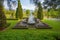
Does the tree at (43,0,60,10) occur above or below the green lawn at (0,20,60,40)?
above

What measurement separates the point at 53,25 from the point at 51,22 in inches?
4.2

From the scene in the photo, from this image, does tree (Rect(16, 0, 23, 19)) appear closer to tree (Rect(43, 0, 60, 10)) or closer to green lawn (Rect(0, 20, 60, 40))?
green lawn (Rect(0, 20, 60, 40))

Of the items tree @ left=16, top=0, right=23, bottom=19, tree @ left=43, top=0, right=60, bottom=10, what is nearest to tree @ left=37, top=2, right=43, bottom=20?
tree @ left=43, top=0, right=60, bottom=10

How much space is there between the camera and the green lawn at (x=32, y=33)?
171 inches

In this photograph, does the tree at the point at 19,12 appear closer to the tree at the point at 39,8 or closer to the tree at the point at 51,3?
the tree at the point at 39,8

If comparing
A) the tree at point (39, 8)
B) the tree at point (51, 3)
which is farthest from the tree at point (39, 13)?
the tree at point (51, 3)

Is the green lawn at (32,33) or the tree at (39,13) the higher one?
the tree at (39,13)

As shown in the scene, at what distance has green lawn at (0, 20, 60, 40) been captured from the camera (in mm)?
4340

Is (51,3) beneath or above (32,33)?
above

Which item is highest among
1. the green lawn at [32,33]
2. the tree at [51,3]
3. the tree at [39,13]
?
the tree at [51,3]

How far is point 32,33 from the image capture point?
4.38 m

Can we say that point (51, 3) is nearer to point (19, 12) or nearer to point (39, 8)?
point (39, 8)

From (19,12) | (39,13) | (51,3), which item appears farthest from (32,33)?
(51,3)

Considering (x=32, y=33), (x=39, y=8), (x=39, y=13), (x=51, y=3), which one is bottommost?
(x=32, y=33)
